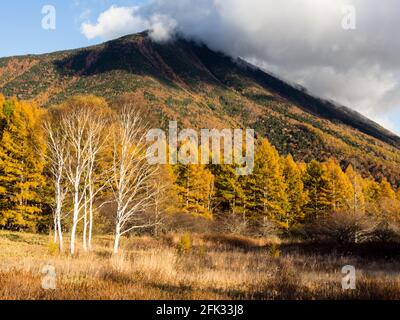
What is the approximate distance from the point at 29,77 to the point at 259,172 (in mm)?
146481

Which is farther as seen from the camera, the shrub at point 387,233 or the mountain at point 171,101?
the mountain at point 171,101

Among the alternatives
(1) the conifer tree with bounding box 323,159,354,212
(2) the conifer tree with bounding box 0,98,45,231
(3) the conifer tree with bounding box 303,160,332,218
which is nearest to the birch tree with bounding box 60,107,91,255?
(2) the conifer tree with bounding box 0,98,45,231

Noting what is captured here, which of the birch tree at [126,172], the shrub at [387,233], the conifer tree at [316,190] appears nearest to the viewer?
the birch tree at [126,172]

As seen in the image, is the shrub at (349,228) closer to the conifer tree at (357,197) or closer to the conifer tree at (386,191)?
the conifer tree at (357,197)

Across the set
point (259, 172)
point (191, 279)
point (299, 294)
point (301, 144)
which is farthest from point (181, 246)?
point (301, 144)

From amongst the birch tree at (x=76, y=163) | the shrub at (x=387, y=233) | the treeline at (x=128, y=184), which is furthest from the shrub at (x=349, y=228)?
the birch tree at (x=76, y=163)

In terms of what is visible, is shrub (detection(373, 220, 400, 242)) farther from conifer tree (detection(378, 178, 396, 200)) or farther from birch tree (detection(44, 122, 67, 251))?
conifer tree (detection(378, 178, 396, 200))

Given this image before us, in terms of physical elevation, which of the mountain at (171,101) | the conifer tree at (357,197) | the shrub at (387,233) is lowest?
the shrub at (387,233)

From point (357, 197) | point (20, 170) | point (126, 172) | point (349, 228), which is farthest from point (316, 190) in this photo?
point (20, 170)

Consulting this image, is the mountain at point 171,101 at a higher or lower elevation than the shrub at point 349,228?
higher

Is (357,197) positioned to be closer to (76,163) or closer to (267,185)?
(267,185)

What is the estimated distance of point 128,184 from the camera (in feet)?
87.1

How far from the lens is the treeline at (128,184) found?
2502cm
